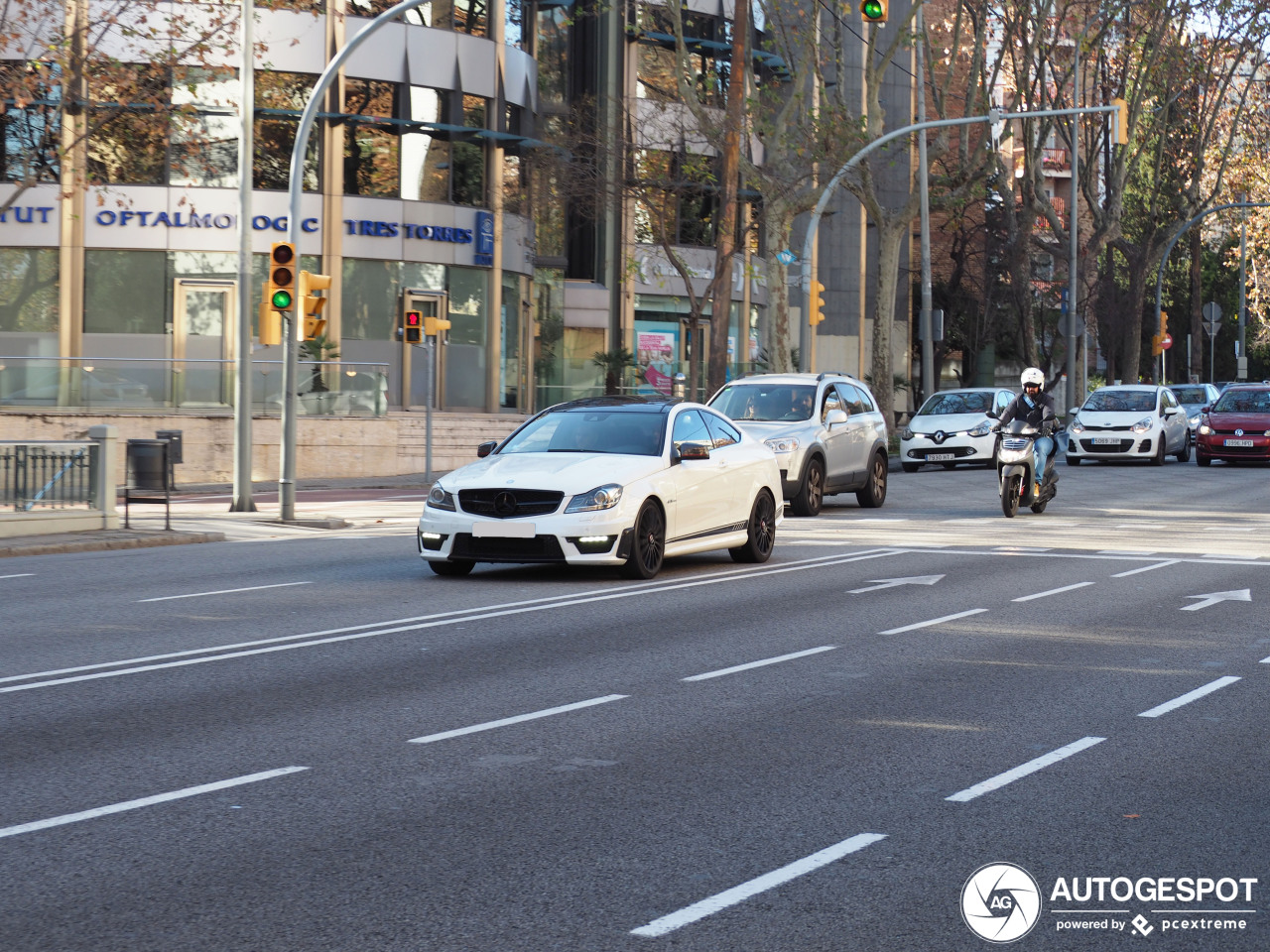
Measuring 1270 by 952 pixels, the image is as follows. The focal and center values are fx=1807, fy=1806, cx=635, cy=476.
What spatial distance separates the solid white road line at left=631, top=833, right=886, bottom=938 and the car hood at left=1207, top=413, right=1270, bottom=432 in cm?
3300

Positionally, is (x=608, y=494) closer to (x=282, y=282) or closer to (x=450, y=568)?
(x=450, y=568)

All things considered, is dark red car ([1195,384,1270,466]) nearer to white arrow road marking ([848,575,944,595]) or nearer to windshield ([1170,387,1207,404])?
windshield ([1170,387,1207,404])

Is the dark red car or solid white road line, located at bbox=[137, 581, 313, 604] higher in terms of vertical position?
the dark red car

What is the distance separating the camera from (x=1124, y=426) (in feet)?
120

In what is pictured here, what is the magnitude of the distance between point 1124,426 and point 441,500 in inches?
973

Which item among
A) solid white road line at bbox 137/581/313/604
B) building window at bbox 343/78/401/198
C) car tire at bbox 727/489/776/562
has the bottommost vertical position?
solid white road line at bbox 137/581/313/604

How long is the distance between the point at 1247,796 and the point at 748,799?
1.93 meters

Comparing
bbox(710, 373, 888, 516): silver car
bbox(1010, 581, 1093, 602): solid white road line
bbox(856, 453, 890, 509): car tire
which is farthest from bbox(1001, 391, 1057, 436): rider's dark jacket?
bbox(1010, 581, 1093, 602): solid white road line

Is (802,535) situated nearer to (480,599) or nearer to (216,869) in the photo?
(480,599)

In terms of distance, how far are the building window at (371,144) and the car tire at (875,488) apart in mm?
19563

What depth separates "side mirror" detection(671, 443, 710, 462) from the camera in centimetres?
1559

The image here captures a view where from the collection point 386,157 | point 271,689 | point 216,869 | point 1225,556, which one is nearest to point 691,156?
point 386,157

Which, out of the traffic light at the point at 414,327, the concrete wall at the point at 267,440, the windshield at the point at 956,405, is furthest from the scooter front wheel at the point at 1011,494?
the concrete wall at the point at 267,440

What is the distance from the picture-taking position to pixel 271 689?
9.41 m
